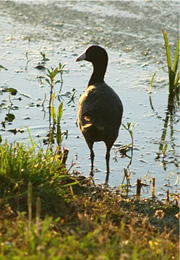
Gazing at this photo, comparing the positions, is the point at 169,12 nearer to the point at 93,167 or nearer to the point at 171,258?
the point at 93,167

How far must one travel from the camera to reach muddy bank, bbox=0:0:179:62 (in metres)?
9.69

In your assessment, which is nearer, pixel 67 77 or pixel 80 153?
pixel 80 153

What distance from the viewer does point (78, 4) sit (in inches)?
434

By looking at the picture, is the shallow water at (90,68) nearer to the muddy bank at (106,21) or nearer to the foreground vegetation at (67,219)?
the muddy bank at (106,21)

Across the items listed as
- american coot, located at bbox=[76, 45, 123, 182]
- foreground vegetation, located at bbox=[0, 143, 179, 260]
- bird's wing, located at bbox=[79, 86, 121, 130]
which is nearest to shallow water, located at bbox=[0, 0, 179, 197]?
american coot, located at bbox=[76, 45, 123, 182]

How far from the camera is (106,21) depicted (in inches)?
409

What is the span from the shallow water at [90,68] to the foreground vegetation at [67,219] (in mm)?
718

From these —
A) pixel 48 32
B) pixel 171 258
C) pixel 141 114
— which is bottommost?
pixel 171 258

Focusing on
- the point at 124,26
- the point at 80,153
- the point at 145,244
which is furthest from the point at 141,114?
the point at 145,244

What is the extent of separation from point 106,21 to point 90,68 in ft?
5.75

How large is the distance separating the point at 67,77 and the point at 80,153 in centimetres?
197

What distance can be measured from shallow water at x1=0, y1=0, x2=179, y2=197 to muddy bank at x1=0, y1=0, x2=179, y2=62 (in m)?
0.01

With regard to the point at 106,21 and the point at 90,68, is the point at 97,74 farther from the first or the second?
the point at 106,21

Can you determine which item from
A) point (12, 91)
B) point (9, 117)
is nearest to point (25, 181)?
point (9, 117)
